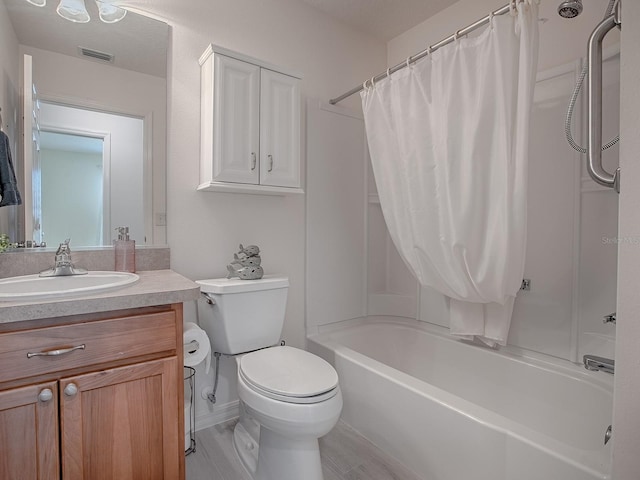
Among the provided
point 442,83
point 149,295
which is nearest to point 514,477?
point 149,295

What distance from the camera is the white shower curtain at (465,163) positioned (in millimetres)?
1397

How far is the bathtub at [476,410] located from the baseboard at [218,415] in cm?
55

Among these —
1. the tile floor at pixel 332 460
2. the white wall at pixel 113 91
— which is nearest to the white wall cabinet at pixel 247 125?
the white wall at pixel 113 91

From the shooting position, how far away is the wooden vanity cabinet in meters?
0.94

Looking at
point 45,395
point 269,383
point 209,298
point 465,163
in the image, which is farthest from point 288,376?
point 465,163

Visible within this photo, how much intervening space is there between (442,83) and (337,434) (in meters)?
1.82

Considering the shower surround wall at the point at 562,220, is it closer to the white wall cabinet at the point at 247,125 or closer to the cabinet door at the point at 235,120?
the white wall cabinet at the point at 247,125

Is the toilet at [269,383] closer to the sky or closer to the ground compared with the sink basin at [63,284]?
closer to the ground

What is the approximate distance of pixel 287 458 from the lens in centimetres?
137

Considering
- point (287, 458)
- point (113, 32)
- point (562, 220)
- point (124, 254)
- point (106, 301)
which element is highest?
point (113, 32)

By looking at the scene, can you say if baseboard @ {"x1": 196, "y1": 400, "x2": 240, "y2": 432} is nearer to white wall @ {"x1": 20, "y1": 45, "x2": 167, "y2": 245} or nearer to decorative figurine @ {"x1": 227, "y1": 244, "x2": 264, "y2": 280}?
decorative figurine @ {"x1": 227, "y1": 244, "x2": 264, "y2": 280}

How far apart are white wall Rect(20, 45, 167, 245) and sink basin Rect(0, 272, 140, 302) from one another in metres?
0.36

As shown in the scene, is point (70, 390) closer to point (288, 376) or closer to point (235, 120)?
point (288, 376)

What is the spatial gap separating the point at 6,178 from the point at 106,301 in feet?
2.65
